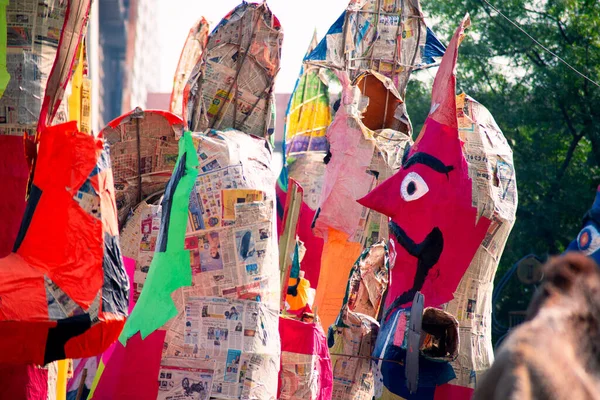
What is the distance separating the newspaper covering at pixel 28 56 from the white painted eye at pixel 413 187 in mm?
2064

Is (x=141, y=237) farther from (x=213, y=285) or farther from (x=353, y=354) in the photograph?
(x=213, y=285)

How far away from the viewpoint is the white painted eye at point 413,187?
5566 mm

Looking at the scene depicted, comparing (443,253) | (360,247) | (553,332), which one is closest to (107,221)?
(553,332)

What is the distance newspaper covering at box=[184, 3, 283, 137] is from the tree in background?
9503 mm

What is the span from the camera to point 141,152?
6.00 meters

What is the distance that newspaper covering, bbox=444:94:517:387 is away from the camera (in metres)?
5.45

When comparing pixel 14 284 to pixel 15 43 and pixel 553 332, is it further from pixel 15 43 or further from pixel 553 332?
pixel 553 332

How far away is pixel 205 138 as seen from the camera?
4660mm

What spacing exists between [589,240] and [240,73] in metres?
2.22

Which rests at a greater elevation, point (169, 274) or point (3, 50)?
point (3, 50)

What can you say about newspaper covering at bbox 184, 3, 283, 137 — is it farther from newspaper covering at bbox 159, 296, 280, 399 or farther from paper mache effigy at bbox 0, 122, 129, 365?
paper mache effigy at bbox 0, 122, 129, 365

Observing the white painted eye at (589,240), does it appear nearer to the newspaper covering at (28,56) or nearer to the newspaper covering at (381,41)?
the newspaper covering at (381,41)

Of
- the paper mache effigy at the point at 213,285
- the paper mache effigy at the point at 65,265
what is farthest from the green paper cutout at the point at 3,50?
the paper mache effigy at the point at 213,285

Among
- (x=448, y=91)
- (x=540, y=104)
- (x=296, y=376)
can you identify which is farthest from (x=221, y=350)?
(x=540, y=104)
